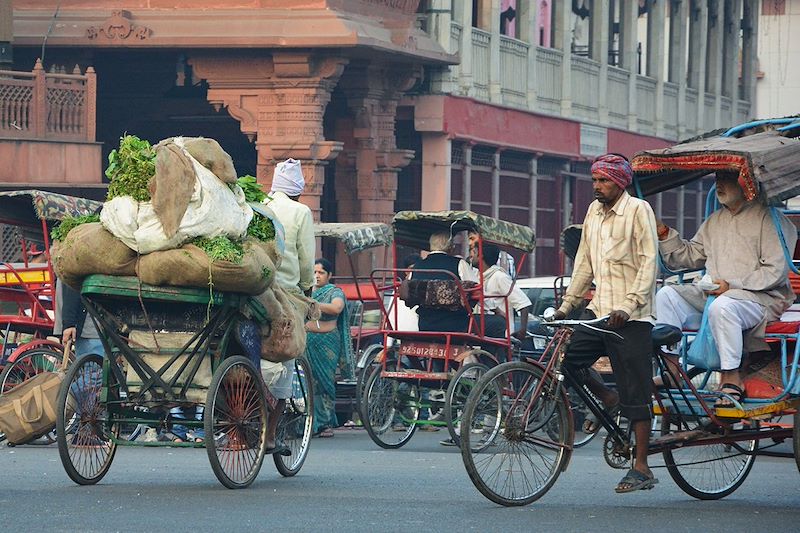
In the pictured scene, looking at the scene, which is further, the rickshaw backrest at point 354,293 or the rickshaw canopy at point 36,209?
the rickshaw backrest at point 354,293

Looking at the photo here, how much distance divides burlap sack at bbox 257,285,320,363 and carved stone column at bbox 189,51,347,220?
13.0 m

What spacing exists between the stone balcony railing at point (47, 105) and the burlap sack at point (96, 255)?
485 inches

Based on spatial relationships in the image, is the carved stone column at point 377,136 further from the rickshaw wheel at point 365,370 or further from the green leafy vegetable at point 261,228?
the green leafy vegetable at point 261,228

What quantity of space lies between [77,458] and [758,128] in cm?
427

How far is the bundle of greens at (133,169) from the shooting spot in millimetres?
9836

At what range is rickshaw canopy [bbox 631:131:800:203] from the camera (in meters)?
9.60

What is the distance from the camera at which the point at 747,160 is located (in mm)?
9586

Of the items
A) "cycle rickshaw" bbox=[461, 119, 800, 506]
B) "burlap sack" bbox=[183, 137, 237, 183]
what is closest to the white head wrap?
"burlap sack" bbox=[183, 137, 237, 183]

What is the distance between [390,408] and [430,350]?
0.57 m

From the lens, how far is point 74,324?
45.5 ft

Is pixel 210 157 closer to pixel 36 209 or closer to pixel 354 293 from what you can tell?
pixel 36 209

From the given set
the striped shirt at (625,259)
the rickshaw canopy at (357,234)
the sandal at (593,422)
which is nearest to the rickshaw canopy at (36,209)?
the rickshaw canopy at (357,234)

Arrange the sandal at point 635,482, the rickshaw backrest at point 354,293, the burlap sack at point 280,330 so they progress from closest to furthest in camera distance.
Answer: the sandal at point 635,482
the burlap sack at point 280,330
the rickshaw backrest at point 354,293

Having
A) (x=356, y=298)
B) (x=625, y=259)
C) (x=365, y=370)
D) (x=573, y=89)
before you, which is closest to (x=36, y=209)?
(x=365, y=370)
